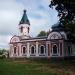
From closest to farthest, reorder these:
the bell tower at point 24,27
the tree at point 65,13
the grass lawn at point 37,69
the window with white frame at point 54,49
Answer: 1. the grass lawn at point 37,69
2. the tree at point 65,13
3. the window with white frame at point 54,49
4. the bell tower at point 24,27

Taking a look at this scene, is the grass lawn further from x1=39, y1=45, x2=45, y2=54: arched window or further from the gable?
x1=39, y1=45, x2=45, y2=54: arched window

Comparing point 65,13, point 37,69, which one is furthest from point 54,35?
point 37,69

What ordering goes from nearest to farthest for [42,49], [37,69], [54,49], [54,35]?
[37,69]
[54,35]
[54,49]
[42,49]

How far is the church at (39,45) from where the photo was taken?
53.0 metres

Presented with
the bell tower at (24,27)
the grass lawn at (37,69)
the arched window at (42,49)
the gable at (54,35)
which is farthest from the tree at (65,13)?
the bell tower at (24,27)

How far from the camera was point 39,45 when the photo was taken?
186ft

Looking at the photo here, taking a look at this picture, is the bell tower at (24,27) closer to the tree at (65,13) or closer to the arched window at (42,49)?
the arched window at (42,49)

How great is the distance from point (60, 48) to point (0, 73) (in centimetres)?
2824

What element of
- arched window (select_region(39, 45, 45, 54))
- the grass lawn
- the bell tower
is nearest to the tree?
the grass lawn

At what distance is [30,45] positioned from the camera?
5809 cm

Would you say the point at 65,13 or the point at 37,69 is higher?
the point at 65,13

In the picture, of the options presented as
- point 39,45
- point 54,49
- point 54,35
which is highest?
point 54,35

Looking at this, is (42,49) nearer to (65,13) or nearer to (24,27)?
(24,27)

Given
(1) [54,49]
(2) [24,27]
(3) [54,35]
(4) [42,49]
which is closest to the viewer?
(3) [54,35]
